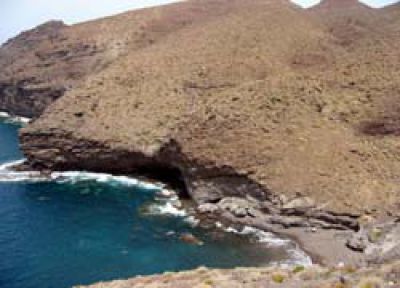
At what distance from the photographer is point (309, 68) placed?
112750mm

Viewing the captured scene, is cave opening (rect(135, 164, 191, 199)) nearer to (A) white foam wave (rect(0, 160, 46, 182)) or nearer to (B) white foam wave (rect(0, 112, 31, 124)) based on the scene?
(A) white foam wave (rect(0, 160, 46, 182))

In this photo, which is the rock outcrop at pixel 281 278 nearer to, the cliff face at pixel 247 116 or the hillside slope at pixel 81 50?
the cliff face at pixel 247 116

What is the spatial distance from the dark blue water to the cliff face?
8963mm

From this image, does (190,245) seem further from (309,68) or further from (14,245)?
(309,68)

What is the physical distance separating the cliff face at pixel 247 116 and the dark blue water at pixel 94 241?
29.4 feet

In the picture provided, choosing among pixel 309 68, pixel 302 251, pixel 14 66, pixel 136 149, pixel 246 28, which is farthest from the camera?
pixel 14 66

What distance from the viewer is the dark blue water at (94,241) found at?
216 ft

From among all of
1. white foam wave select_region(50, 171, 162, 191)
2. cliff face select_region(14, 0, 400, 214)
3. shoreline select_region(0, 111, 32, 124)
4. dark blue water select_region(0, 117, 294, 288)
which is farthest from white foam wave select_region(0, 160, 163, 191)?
shoreline select_region(0, 111, 32, 124)

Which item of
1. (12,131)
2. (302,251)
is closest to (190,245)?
(302,251)

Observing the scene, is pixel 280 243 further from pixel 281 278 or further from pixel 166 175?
pixel 281 278

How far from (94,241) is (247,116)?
90.2 feet

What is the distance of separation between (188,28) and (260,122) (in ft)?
178

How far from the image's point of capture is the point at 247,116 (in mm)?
90875

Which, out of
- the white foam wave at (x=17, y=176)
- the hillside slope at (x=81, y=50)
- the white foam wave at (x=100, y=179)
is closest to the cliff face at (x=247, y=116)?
the white foam wave at (x=100, y=179)
